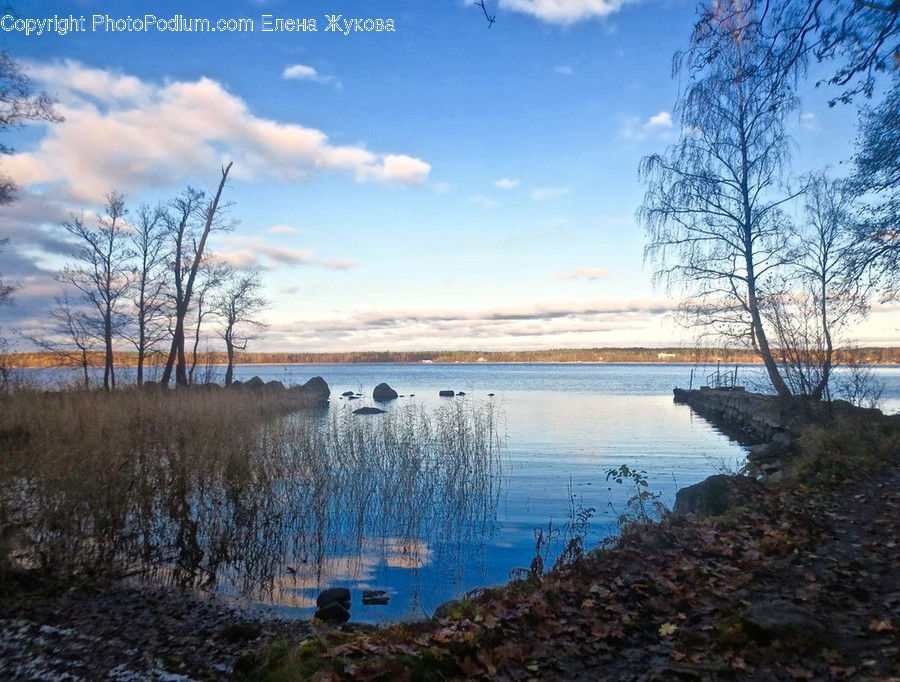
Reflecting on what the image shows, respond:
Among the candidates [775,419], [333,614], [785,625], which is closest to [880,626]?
[785,625]

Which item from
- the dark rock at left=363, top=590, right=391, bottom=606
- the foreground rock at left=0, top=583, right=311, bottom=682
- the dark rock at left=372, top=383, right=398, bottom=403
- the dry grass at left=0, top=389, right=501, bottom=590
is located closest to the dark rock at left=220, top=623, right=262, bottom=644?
the foreground rock at left=0, top=583, right=311, bottom=682

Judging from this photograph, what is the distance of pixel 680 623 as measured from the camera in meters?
4.81

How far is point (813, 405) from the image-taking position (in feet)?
47.5

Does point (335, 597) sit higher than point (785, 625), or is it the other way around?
point (785, 625)

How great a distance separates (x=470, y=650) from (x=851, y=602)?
2.93 m

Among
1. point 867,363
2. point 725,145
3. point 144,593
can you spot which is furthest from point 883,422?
point 144,593

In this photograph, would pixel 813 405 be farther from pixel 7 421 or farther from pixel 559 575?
pixel 7 421

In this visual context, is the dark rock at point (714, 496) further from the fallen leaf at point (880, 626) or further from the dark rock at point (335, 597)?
the dark rock at point (335, 597)

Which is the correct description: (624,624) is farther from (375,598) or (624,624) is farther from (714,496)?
(714,496)

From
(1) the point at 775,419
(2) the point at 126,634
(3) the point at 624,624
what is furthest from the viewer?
(1) the point at 775,419

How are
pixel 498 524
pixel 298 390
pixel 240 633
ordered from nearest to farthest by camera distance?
pixel 240 633, pixel 498 524, pixel 298 390

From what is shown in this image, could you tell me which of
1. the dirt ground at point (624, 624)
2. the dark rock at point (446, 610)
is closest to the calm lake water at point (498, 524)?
the dark rock at point (446, 610)

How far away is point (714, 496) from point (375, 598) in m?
5.33

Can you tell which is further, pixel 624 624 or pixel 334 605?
pixel 334 605
